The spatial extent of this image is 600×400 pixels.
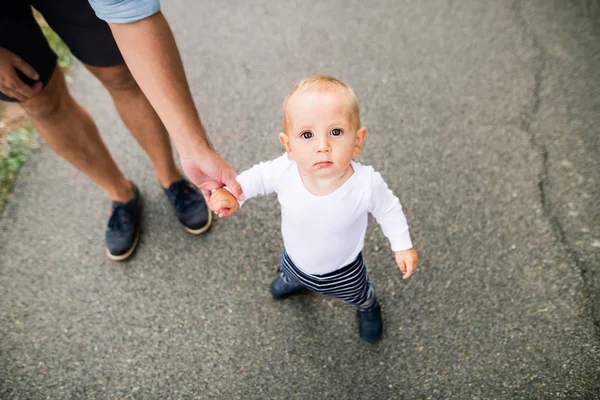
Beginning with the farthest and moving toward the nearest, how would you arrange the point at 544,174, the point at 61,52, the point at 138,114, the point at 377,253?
the point at 61,52
the point at 544,174
the point at 377,253
the point at 138,114

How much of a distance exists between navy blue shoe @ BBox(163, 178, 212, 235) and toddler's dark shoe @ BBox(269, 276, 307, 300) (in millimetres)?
502

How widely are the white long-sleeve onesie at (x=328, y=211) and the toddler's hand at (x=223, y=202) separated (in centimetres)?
6

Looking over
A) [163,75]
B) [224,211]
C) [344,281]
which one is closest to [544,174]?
[344,281]

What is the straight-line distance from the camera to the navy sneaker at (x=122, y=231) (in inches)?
79.5

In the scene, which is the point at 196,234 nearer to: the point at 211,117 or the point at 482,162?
the point at 211,117

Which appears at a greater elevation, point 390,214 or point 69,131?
point 69,131

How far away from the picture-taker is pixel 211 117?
2.60 m

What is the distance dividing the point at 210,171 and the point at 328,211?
400mm

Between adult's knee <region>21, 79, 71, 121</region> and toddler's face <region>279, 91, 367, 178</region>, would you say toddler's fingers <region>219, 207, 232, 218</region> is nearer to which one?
toddler's face <region>279, 91, 367, 178</region>

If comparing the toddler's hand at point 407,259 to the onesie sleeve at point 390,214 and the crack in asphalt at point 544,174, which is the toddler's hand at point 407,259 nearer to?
the onesie sleeve at point 390,214

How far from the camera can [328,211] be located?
4.08ft

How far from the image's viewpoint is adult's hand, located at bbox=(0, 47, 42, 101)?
141 cm

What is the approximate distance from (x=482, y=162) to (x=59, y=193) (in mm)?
2387

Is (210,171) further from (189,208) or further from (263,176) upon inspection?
(189,208)
